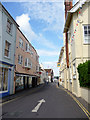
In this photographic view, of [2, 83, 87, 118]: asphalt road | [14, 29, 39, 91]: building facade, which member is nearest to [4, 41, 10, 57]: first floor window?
[14, 29, 39, 91]: building facade

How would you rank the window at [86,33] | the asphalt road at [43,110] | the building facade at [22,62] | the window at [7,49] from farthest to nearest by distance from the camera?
the building facade at [22,62], the window at [7,49], the window at [86,33], the asphalt road at [43,110]

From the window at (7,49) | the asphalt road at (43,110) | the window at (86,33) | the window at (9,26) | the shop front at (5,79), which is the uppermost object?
the window at (9,26)

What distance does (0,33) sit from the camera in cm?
1228

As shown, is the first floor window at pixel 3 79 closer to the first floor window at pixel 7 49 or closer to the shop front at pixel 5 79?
the shop front at pixel 5 79

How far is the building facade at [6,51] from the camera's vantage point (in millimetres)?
12461

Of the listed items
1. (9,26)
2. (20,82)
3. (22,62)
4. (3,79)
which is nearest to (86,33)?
(9,26)

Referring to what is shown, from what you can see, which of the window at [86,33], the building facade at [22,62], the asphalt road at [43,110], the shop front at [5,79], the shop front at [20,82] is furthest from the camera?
the building facade at [22,62]

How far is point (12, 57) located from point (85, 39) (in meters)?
9.14

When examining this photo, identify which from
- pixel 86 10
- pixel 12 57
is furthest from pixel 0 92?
pixel 86 10

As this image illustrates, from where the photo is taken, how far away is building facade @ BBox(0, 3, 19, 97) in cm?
1246

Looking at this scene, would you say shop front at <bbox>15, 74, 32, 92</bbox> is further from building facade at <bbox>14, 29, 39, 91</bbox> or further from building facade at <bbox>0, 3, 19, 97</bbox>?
building facade at <bbox>0, 3, 19, 97</bbox>

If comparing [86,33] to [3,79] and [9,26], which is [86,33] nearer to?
[9,26]

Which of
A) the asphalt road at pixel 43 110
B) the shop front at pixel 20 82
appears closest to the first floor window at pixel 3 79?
the shop front at pixel 20 82

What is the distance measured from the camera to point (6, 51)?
13.6 metres
